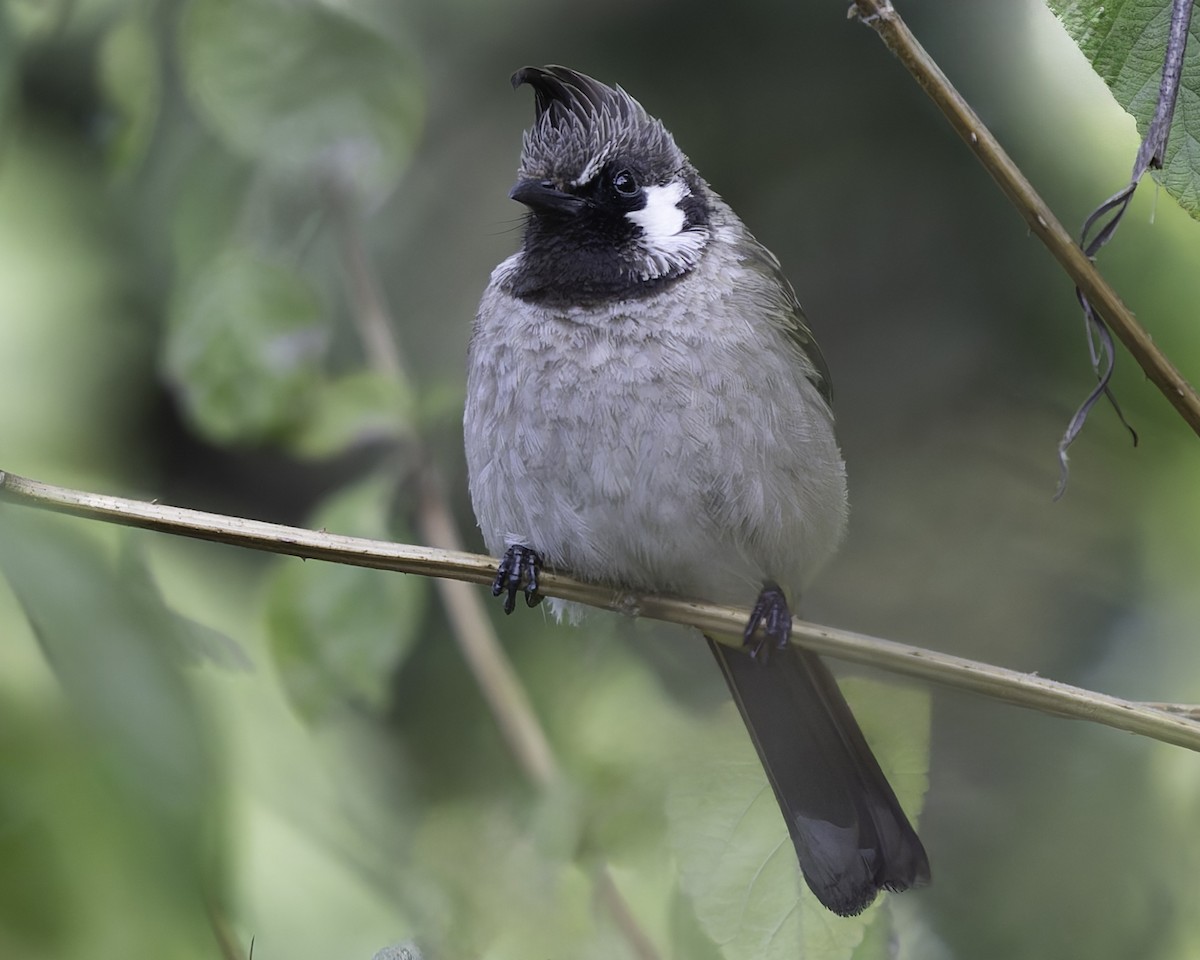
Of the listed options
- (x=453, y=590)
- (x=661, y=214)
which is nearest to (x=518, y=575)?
(x=453, y=590)

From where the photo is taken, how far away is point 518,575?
1.93m

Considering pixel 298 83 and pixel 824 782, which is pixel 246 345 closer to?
pixel 298 83

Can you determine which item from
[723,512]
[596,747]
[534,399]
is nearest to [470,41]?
[534,399]

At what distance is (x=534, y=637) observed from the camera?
244 cm

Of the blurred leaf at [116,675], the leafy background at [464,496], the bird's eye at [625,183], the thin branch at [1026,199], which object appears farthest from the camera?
the bird's eye at [625,183]

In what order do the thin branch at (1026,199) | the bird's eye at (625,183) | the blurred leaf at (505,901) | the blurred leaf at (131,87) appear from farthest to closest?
1. the blurred leaf at (131,87)
2. the bird's eye at (625,183)
3. the blurred leaf at (505,901)
4. the thin branch at (1026,199)

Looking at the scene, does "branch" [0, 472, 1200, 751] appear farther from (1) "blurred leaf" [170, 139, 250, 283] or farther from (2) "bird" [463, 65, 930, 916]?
(1) "blurred leaf" [170, 139, 250, 283]

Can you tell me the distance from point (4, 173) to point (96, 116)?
20 cm

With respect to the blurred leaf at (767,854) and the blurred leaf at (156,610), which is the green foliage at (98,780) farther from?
the blurred leaf at (767,854)

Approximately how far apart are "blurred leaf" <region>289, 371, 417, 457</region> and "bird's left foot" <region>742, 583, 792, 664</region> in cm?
68

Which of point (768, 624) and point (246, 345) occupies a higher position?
point (246, 345)

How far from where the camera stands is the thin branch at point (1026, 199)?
116cm

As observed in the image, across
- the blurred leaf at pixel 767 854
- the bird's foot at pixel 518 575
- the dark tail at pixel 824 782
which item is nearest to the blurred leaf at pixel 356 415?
the bird's foot at pixel 518 575

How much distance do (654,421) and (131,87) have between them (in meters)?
1.06
